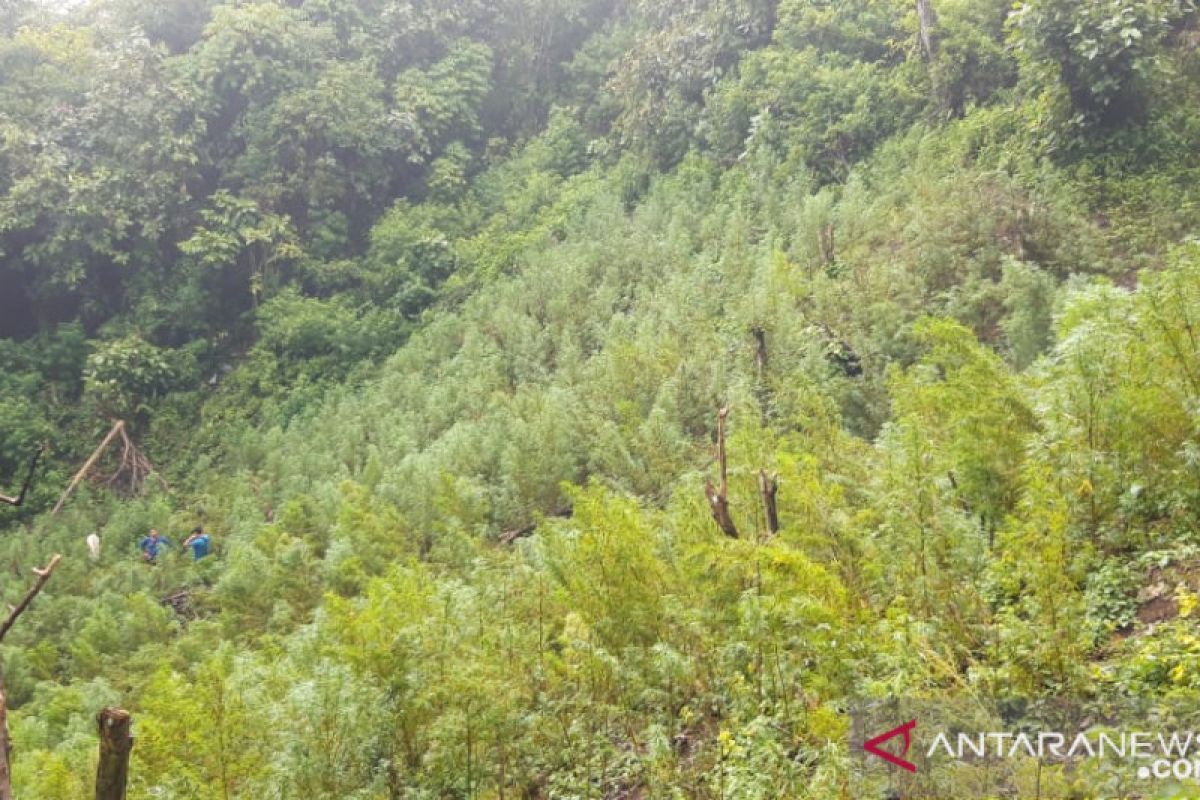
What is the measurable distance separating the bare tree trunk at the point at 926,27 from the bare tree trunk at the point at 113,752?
12.5 meters

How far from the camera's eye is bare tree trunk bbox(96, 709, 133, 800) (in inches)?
124

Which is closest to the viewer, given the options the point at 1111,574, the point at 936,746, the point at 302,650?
the point at 936,746

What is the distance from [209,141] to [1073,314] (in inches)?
634

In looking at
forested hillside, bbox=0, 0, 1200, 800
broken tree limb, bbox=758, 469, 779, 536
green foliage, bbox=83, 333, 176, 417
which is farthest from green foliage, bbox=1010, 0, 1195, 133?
green foliage, bbox=83, 333, 176, 417

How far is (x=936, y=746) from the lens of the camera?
9.84 ft

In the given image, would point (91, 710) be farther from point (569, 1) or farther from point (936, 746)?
point (569, 1)

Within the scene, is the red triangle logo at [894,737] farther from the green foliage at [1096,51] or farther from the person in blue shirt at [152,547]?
the person in blue shirt at [152,547]

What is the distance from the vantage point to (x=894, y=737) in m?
3.11

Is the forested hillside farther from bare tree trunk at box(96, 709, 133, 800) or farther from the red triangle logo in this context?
bare tree trunk at box(96, 709, 133, 800)

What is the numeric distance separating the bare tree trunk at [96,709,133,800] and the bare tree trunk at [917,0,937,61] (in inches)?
491

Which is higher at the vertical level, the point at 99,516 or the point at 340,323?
the point at 340,323

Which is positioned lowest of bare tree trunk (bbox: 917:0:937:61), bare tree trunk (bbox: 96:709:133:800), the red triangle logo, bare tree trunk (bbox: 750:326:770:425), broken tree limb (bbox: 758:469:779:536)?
the red triangle logo

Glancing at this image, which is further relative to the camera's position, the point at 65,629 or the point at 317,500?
the point at 317,500

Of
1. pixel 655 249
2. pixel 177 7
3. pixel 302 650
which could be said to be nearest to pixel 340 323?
pixel 655 249
